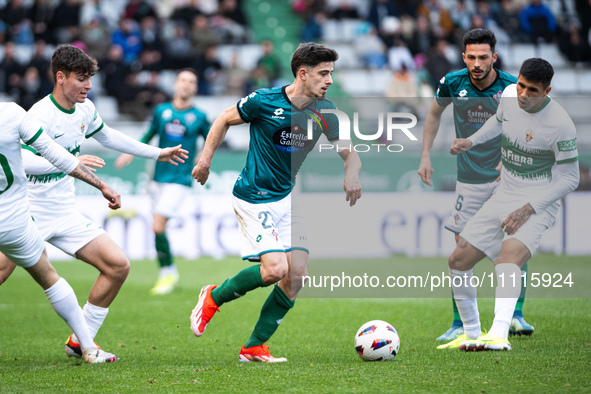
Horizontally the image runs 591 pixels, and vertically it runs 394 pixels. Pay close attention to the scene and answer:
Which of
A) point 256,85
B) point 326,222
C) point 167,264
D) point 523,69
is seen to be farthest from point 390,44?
point 523,69

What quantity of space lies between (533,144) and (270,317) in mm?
2457

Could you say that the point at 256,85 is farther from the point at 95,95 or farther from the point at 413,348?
the point at 413,348

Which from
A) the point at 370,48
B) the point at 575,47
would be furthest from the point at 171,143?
the point at 575,47

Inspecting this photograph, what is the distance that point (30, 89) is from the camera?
16.2 metres

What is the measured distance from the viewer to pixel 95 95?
17.2 meters

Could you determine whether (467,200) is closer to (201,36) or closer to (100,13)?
(201,36)

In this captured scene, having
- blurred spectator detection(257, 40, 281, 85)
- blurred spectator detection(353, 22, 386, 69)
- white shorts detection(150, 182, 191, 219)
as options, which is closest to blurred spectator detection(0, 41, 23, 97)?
blurred spectator detection(257, 40, 281, 85)

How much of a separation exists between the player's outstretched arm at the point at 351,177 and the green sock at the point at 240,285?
0.86 metres

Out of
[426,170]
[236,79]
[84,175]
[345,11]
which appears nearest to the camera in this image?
[84,175]

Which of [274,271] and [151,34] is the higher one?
[151,34]

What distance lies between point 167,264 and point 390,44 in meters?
10.7

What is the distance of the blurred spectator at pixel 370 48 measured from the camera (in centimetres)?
1870

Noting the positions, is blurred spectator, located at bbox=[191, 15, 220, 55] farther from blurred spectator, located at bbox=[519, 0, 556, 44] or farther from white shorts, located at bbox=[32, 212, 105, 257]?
white shorts, located at bbox=[32, 212, 105, 257]

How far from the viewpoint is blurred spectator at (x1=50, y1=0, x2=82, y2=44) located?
18.2 metres
